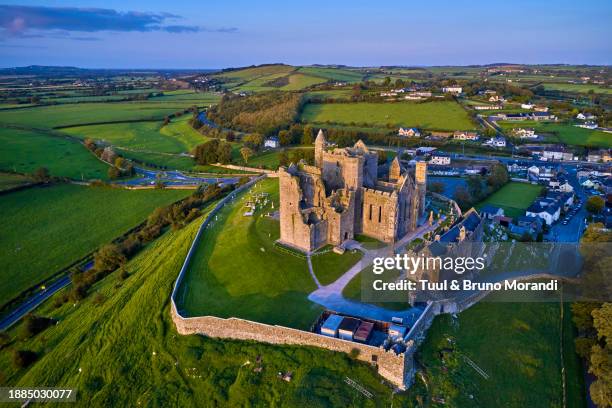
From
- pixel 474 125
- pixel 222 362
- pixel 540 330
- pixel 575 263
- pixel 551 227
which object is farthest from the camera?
pixel 474 125

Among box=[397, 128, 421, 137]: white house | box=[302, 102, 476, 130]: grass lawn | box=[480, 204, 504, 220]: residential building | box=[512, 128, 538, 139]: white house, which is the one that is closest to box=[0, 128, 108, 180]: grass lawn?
box=[302, 102, 476, 130]: grass lawn

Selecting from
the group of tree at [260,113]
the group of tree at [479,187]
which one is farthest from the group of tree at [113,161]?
the group of tree at [479,187]

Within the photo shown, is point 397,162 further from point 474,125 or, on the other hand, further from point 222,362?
point 474,125

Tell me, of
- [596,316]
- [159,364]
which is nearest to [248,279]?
[159,364]

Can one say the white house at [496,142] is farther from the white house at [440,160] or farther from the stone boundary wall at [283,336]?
the stone boundary wall at [283,336]

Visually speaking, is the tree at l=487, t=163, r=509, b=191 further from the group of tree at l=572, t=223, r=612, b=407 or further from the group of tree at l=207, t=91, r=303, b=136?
the group of tree at l=207, t=91, r=303, b=136

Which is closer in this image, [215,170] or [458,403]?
[458,403]

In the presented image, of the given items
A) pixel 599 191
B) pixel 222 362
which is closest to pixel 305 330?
pixel 222 362
